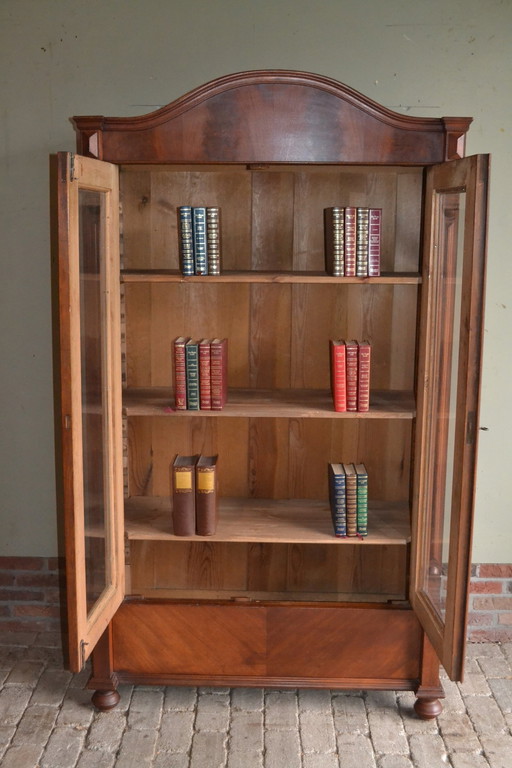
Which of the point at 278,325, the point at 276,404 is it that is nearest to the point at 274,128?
the point at 278,325

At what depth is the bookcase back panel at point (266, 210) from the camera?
2.93 meters

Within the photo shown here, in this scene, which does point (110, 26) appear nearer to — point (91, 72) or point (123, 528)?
point (91, 72)

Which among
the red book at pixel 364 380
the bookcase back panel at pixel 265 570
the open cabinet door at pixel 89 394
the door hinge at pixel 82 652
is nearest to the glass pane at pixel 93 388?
the open cabinet door at pixel 89 394

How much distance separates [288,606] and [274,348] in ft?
3.13

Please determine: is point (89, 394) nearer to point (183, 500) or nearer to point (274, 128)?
point (183, 500)

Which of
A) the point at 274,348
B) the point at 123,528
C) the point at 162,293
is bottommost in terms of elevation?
the point at 123,528

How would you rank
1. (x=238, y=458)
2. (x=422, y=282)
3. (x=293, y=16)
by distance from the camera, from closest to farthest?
(x=422, y=282), (x=293, y=16), (x=238, y=458)

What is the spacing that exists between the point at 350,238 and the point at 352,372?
448mm

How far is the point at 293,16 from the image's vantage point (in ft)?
9.48

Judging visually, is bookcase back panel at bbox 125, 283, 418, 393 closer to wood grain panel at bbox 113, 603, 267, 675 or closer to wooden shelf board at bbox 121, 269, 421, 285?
wooden shelf board at bbox 121, 269, 421, 285

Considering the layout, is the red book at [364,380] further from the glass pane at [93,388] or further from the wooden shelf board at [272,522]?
the glass pane at [93,388]

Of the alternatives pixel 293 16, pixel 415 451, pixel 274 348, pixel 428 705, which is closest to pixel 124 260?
pixel 274 348

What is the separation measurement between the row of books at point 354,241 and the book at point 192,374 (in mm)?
539

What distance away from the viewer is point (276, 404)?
279 cm
